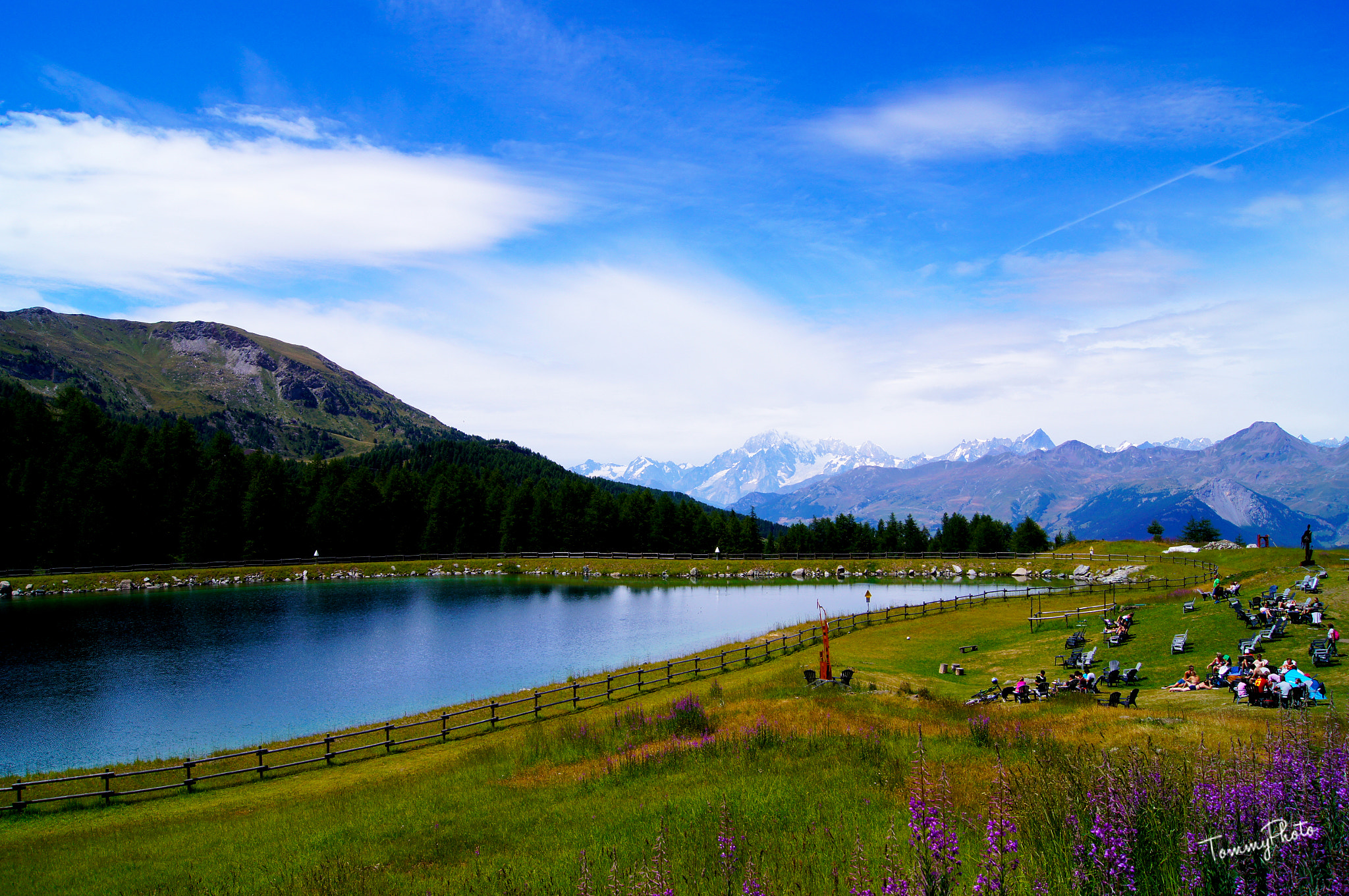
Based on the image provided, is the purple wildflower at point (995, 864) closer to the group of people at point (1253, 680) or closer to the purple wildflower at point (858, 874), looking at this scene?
the purple wildflower at point (858, 874)

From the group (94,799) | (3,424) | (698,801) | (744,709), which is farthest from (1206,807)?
(3,424)

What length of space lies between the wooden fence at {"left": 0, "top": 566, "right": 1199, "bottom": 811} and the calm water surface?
4.84 m

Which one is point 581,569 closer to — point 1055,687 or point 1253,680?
point 1055,687

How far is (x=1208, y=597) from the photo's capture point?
138ft

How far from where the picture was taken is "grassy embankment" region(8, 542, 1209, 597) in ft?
292

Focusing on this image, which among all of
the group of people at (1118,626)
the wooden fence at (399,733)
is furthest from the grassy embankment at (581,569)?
the wooden fence at (399,733)

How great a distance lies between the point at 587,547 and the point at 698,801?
382 feet

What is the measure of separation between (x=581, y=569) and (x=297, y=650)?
61.2 m

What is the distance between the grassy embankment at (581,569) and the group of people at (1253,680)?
66381 millimetres

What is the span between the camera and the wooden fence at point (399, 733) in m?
22.5

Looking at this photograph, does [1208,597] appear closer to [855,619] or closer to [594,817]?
[855,619]

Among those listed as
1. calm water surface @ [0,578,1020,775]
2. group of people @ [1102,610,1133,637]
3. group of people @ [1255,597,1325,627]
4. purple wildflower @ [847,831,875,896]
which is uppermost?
purple wildflower @ [847,831,875,896]

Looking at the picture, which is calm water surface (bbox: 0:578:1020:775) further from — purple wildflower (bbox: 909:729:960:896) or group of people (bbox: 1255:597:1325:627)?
purple wildflower (bbox: 909:729:960:896)
